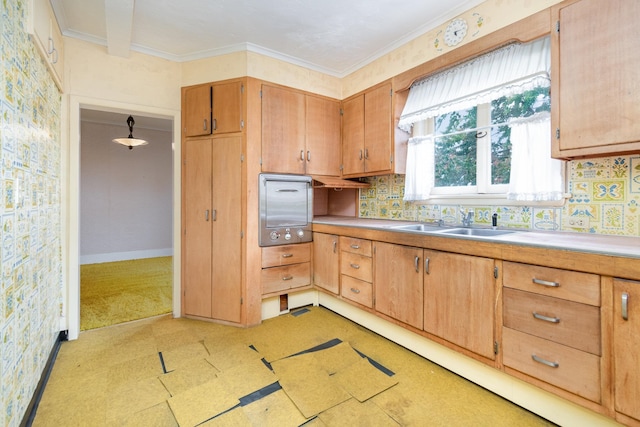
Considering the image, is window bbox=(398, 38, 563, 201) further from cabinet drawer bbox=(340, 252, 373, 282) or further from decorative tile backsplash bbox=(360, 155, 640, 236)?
cabinet drawer bbox=(340, 252, 373, 282)

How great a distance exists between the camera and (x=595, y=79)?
5.01 ft

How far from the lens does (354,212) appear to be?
11.7ft

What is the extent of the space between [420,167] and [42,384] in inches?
123

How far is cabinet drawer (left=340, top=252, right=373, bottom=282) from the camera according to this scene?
8.09 feet

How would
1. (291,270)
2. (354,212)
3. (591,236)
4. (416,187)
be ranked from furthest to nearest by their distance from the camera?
(354,212)
(291,270)
(416,187)
(591,236)

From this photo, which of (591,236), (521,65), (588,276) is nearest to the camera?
(588,276)

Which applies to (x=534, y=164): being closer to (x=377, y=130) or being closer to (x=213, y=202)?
(x=377, y=130)

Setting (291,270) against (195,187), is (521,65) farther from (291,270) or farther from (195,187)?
(195,187)

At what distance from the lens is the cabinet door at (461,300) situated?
1.68 metres

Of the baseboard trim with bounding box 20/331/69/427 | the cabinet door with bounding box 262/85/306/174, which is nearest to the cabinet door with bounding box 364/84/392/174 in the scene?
the cabinet door with bounding box 262/85/306/174

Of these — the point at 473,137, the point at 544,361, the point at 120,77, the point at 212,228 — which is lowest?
the point at 544,361

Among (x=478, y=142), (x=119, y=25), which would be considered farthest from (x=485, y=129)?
(x=119, y=25)

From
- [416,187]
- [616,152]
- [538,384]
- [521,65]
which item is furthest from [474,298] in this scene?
[521,65]

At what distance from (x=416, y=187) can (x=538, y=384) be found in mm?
1663
